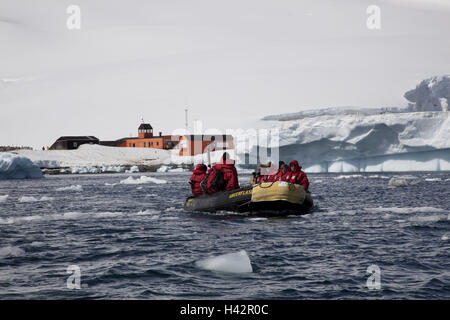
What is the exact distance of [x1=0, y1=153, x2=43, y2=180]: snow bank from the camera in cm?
4844

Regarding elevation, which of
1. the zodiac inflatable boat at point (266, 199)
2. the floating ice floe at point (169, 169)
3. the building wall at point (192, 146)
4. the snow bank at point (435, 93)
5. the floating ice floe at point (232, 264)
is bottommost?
the floating ice floe at point (169, 169)

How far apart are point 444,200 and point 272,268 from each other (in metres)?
14.9

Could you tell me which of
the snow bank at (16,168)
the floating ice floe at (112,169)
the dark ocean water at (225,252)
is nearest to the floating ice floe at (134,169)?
the floating ice floe at (112,169)

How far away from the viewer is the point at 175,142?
8562 cm

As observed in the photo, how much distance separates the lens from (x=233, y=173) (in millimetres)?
16062

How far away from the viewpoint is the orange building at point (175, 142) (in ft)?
233

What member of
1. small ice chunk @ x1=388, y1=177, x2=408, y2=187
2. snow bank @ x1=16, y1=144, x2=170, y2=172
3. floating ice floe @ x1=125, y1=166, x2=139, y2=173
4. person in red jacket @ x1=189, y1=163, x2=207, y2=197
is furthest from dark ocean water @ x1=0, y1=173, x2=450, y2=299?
snow bank @ x1=16, y1=144, x2=170, y2=172

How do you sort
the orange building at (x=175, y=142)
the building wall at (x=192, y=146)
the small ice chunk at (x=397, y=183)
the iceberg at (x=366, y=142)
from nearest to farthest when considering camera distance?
the small ice chunk at (x=397, y=183), the iceberg at (x=366, y=142), the orange building at (x=175, y=142), the building wall at (x=192, y=146)

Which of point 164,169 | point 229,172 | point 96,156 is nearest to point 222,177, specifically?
point 229,172

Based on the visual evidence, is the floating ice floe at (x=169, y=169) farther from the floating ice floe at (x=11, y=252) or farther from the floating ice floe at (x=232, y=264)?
the floating ice floe at (x=232, y=264)

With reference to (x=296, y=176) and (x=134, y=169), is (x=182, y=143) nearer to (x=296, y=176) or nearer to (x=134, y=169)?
(x=134, y=169)

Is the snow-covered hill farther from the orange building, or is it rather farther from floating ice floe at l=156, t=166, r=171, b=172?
floating ice floe at l=156, t=166, r=171, b=172

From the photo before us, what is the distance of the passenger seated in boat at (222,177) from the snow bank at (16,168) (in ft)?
125
